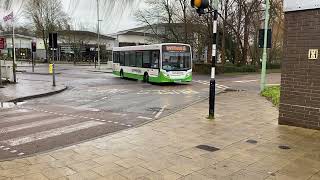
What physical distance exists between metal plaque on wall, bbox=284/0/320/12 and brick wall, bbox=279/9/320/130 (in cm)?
10

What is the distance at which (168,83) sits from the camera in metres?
25.1

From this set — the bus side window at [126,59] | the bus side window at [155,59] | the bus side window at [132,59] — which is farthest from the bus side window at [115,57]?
the bus side window at [155,59]

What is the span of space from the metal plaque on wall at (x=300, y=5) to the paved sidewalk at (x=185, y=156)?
278cm

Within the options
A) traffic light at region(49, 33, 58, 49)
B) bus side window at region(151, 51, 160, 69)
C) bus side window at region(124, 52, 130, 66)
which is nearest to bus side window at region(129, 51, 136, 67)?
bus side window at region(124, 52, 130, 66)

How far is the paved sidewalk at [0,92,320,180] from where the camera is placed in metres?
4.96

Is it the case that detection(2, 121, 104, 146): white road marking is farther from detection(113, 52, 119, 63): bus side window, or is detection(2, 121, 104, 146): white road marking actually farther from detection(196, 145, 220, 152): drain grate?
detection(113, 52, 119, 63): bus side window

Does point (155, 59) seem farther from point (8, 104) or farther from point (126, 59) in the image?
point (8, 104)

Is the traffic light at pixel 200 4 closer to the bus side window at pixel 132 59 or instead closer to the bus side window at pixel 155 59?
the bus side window at pixel 155 59

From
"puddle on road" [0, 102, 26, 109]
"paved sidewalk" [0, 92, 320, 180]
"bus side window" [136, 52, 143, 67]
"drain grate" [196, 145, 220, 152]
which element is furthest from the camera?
"bus side window" [136, 52, 143, 67]

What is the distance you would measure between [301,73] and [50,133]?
6.08m

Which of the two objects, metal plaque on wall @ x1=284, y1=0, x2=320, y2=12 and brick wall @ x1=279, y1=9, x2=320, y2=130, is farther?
brick wall @ x1=279, y1=9, x2=320, y2=130

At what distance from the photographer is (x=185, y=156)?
19.2ft

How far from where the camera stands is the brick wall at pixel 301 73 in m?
7.59

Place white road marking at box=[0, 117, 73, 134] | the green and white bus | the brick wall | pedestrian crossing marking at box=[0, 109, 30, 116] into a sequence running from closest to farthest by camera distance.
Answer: the brick wall
white road marking at box=[0, 117, 73, 134]
pedestrian crossing marking at box=[0, 109, 30, 116]
the green and white bus
